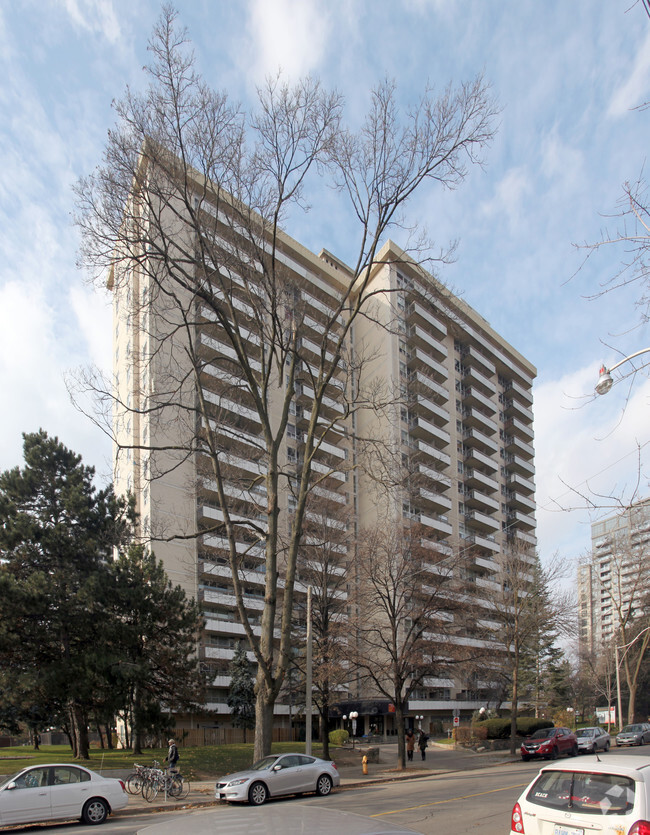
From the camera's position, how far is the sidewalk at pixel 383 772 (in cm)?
1758

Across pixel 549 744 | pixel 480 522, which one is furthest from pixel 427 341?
pixel 549 744

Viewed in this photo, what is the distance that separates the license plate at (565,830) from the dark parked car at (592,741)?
30.8m

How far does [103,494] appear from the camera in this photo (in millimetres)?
28766

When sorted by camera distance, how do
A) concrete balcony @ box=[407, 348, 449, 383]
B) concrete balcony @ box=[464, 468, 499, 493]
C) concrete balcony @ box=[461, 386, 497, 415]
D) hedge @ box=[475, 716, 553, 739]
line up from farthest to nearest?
concrete balcony @ box=[461, 386, 497, 415] → concrete balcony @ box=[464, 468, 499, 493] → concrete balcony @ box=[407, 348, 449, 383] → hedge @ box=[475, 716, 553, 739]

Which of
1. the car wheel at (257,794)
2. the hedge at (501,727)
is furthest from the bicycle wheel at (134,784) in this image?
the hedge at (501,727)

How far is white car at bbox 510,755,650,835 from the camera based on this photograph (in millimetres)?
6117

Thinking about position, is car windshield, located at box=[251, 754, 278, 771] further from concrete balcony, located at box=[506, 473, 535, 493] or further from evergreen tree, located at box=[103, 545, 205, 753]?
concrete balcony, located at box=[506, 473, 535, 493]

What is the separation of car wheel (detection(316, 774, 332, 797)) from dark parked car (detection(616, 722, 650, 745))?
2498 centimetres

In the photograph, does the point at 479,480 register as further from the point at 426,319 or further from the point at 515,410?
the point at 426,319

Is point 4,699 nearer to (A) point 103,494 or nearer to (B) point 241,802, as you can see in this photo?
(A) point 103,494

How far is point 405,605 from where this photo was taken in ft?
96.5

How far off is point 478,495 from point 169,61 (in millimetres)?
64322

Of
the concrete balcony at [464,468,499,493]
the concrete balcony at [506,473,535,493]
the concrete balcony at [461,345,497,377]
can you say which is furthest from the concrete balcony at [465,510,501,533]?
the concrete balcony at [461,345,497,377]

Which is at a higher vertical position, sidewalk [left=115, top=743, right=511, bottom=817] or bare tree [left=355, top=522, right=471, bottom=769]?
bare tree [left=355, top=522, right=471, bottom=769]
